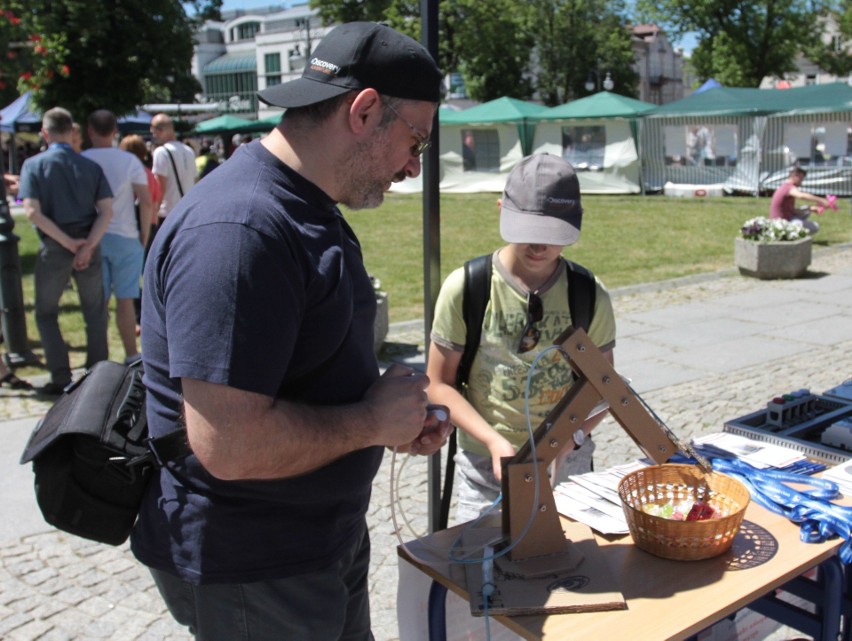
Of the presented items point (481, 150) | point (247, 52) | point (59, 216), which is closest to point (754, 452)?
point (59, 216)

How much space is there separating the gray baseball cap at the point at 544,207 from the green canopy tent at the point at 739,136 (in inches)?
786

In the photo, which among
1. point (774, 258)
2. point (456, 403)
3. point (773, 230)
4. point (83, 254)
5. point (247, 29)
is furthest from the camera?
point (247, 29)

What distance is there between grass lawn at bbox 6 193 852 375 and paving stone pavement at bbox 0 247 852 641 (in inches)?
45.3

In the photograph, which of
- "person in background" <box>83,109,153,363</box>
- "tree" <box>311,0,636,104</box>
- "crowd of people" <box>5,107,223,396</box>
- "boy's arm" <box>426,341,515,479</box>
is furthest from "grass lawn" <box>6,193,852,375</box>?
"tree" <box>311,0,636,104</box>

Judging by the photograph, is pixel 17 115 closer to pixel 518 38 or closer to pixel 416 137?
pixel 416 137

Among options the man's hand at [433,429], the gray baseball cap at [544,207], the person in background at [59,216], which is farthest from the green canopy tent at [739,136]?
the man's hand at [433,429]

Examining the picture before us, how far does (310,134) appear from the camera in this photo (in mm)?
1548

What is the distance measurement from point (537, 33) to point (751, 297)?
42.9 meters

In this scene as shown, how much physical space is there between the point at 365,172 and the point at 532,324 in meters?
1.03

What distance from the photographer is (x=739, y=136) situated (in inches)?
850

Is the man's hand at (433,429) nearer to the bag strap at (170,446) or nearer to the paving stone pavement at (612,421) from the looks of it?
the paving stone pavement at (612,421)

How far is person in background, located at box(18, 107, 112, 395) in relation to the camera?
561cm

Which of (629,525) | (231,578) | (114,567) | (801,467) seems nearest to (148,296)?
(231,578)

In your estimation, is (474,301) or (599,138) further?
(599,138)
